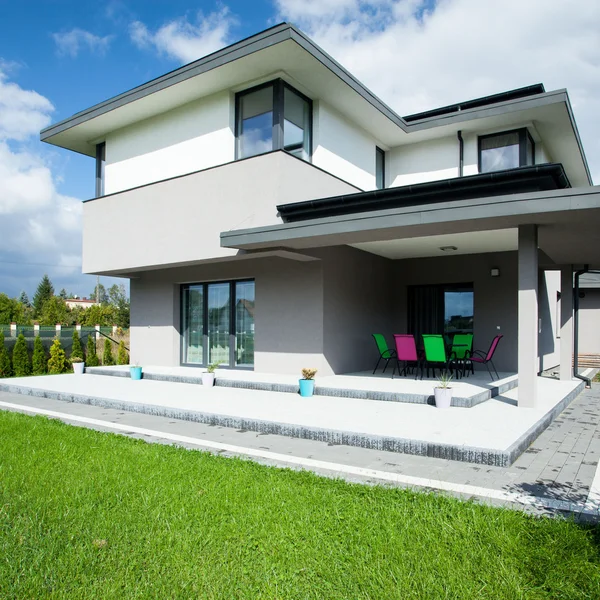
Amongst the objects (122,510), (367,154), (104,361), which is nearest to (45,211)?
(104,361)

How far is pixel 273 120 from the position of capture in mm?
10273

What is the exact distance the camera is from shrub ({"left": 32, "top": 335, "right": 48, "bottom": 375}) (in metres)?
16.6

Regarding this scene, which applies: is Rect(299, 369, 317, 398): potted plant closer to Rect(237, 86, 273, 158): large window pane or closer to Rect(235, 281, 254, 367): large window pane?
Rect(235, 281, 254, 367): large window pane

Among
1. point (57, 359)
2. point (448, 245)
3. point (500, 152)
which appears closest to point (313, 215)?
point (448, 245)

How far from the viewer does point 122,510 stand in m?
3.81

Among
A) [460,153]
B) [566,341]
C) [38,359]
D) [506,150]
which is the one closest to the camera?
[566,341]

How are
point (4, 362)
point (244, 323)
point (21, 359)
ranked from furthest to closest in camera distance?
point (21, 359) < point (4, 362) < point (244, 323)

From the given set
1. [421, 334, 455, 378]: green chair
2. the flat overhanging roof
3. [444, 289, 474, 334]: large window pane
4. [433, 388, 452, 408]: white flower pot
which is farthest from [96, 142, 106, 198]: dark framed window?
[433, 388, 452, 408]: white flower pot

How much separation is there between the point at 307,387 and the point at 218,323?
4882 millimetres

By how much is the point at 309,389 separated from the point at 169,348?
6.32 meters

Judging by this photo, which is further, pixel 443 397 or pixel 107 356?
pixel 107 356

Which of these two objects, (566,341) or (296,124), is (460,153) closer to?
(296,124)

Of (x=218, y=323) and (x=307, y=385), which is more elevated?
(x=218, y=323)

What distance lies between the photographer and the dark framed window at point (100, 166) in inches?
566
